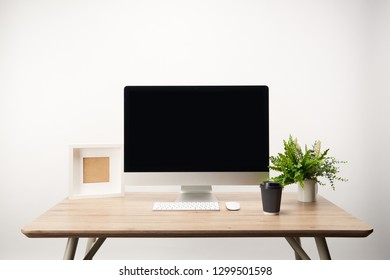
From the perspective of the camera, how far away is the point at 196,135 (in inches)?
71.2

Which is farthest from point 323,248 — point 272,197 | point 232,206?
point 232,206

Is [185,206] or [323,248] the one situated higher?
[185,206]

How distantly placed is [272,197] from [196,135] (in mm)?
484

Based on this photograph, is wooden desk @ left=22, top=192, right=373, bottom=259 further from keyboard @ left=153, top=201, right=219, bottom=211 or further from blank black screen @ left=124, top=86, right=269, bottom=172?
blank black screen @ left=124, top=86, right=269, bottom=172

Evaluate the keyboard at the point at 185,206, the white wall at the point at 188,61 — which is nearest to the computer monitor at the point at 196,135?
the keyboard at the point at 185,206

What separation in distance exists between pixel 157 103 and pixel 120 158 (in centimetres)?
35

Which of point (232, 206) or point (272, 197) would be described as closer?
point (272, 197)

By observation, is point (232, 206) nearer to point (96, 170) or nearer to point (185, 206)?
point (185, 206)

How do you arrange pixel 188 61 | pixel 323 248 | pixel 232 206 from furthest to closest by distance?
pixel 188 61 → pixel 232 206 → pixel 323 248

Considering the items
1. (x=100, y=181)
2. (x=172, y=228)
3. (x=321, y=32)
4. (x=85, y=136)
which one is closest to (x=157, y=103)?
(x=100, y=181)

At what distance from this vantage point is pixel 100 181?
6.22 feet

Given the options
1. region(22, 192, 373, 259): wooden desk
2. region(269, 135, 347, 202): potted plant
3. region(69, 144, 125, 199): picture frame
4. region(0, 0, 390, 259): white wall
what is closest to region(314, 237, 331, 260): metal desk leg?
region(22, 192, 373, 259): wooden desk

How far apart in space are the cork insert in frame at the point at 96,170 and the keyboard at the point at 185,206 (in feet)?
1.12

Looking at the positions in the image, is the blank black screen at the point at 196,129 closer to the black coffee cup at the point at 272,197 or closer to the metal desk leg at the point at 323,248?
the black coffee cup at the point at 272,197
